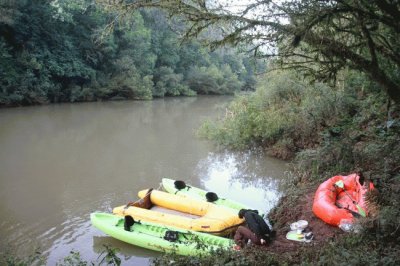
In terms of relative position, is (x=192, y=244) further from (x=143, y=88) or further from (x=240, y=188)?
(x=143, y=88)

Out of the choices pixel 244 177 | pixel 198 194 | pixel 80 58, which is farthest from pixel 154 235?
pixel 80 58

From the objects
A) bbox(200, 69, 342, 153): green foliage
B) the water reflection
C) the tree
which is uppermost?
the tree

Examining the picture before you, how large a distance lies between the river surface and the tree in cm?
386

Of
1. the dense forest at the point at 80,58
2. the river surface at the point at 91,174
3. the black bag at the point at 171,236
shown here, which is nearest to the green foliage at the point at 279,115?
the river surface at the point at 91,174

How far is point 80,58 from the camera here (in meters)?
29.0

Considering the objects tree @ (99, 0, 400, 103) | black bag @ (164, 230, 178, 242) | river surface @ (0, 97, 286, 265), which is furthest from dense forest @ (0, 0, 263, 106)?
tree @ (99, 0, 400, 103)

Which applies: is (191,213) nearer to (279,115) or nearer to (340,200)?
(340,200)

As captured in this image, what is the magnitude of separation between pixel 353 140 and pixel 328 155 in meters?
0.71

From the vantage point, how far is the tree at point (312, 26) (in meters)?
3.35

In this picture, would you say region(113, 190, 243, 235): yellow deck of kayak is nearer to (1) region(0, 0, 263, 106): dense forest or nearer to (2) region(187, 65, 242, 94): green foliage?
(1) region(0, 0, 263, 106): dense forest

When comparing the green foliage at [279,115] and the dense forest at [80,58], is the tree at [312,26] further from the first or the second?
the dense forest at [80,58]

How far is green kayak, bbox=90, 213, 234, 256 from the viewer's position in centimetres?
606

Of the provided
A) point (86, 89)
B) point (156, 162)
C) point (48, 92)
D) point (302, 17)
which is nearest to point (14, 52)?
point (48, 92)

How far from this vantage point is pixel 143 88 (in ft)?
104
